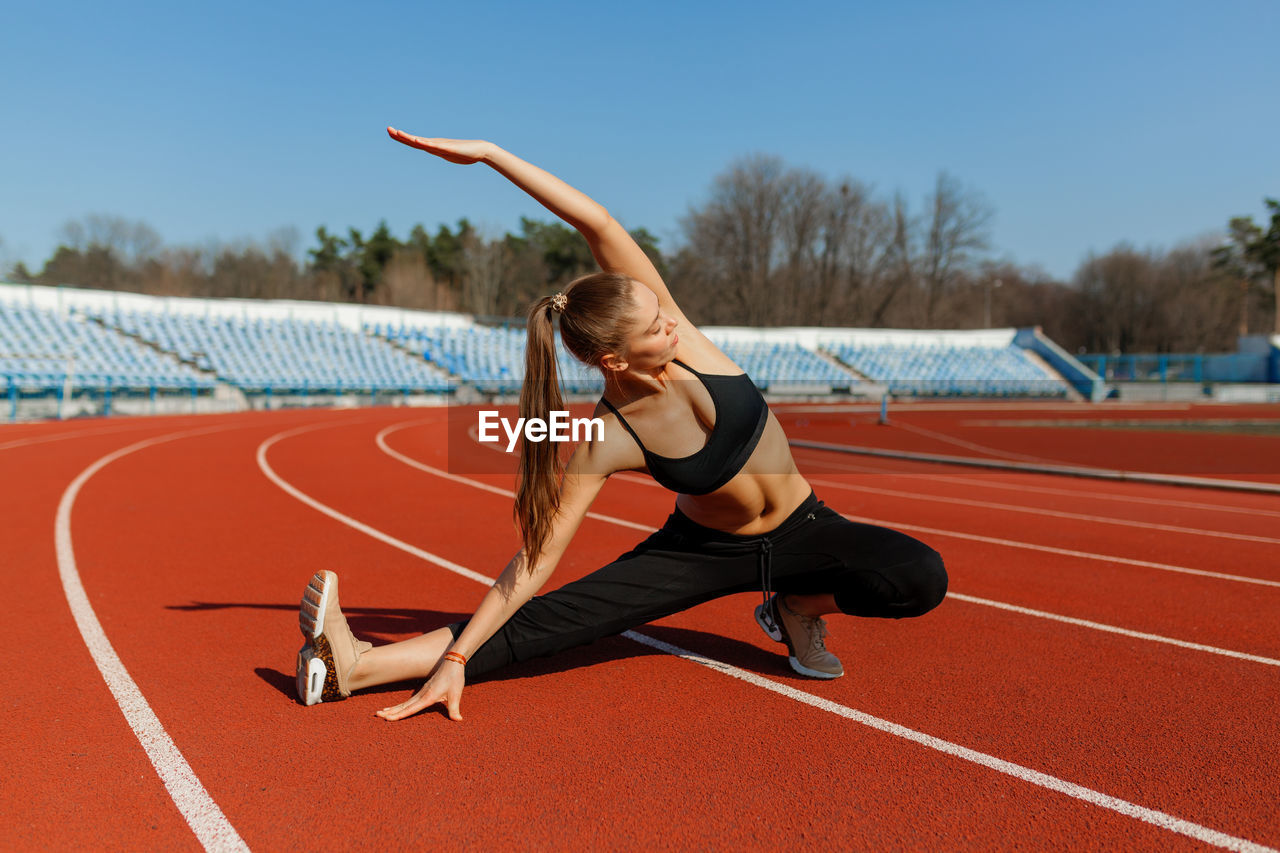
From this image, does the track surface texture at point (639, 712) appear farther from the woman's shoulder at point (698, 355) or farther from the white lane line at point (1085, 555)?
the woman's shoulder at point (698, 355)

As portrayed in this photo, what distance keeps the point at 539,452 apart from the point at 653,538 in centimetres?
81

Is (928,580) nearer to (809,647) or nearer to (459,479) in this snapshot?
(809,647)

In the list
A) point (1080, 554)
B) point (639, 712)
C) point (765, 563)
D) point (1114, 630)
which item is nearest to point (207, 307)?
point (1080, 554)

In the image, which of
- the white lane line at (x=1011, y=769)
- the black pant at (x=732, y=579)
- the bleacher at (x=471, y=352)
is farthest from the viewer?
the bleacher at (x=471, y=352)

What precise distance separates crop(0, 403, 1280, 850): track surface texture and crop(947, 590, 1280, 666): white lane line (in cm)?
2

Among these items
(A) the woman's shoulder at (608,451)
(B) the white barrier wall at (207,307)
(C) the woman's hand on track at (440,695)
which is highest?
(B) the white barrier wall at (207,307)

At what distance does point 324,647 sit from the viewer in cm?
309

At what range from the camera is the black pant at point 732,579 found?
3127 millimetres

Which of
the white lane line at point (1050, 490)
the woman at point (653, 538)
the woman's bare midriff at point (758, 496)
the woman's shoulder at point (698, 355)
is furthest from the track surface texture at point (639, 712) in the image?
the white lane line at point (1050, 490)

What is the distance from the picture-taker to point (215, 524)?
736 centimetres

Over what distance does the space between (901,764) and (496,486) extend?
8000mm

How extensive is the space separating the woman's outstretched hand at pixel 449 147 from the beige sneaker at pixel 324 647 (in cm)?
→ 155

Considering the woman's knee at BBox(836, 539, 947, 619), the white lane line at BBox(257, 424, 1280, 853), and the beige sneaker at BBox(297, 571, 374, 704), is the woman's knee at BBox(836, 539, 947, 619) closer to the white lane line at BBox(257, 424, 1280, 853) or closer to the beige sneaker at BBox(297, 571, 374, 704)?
the white lane line at BBox(257, 424, 1280, 853)

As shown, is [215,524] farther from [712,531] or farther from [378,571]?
[712,531]
